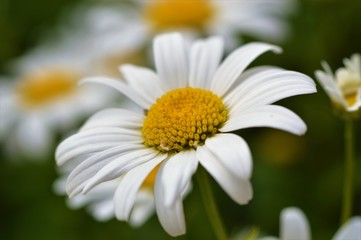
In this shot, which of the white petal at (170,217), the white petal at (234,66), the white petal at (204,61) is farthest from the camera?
the white petal at (204,61)

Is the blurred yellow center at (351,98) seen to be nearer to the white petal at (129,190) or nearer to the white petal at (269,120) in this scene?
the white petal at (269,120)

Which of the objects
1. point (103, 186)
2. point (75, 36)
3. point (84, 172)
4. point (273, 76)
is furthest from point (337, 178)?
point (75, 36)

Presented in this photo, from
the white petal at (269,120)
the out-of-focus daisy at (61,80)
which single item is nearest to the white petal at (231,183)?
the white petal at (269,120)

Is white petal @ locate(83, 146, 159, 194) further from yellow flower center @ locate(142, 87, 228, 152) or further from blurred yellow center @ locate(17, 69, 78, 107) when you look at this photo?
blurred yellow center @ locate(17, 69, 78, 107)

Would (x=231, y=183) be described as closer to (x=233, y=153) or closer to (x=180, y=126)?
(x=233, y=153)

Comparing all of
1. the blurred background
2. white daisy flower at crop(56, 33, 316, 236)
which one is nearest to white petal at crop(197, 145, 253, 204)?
white daisy flower at crop(56, 33, 316, 236)

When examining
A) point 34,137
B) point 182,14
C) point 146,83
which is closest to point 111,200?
point 146,83
